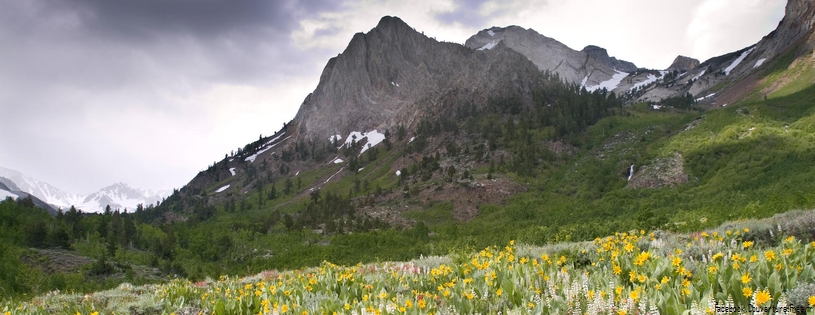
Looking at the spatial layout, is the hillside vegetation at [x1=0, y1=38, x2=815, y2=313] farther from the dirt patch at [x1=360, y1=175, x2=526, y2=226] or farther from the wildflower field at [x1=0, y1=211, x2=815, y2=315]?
the dirt patch at [x1=360, y1=175, x2=526, y2=226]

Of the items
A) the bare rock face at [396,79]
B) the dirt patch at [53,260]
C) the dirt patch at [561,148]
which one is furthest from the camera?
the bare rock face at [396,79]

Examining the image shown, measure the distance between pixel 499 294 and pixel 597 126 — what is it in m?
83.3

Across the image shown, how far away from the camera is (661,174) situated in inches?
1884

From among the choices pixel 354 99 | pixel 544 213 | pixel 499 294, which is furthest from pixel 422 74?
pixel 499 294

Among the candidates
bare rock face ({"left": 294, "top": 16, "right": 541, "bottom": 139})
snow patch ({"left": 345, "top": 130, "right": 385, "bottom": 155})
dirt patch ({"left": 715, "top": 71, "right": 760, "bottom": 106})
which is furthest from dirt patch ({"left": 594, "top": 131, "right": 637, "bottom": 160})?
snow patch ({"left": 345, "top": 130, "right": 385, "bottom": 155})

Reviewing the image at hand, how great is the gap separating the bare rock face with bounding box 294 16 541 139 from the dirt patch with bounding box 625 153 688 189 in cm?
6842

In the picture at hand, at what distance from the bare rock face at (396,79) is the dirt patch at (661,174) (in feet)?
224

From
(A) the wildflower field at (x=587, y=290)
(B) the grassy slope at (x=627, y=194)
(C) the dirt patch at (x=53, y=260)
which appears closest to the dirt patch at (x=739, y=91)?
(B) the grassy slope at (x=627, y=194)

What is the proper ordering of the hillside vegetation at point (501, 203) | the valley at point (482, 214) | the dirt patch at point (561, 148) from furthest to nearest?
the dirt patch at point (561, 148)
the hillside vegetation at point (501, 203)
the valley at point (482, 214)

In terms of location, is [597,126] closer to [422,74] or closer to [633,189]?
[633,189]

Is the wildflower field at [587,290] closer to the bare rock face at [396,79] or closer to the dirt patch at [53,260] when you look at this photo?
the dirt patch at [53,260]

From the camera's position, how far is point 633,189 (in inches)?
1850

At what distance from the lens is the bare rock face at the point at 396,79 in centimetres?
12194

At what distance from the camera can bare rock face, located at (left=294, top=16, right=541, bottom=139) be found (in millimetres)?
121938
